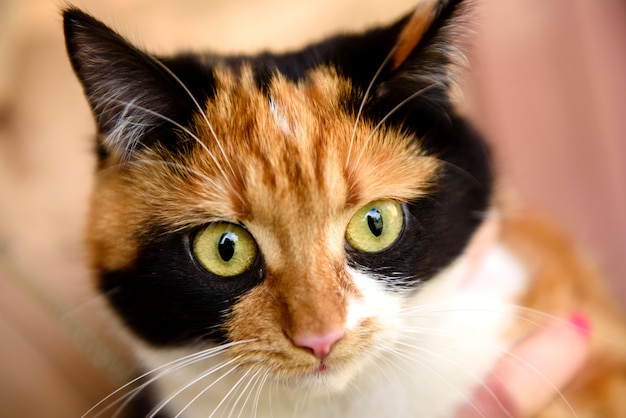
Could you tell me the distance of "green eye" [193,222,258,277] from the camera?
844 mm

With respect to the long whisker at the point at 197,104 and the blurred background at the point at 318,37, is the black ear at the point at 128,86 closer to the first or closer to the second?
the long whisker at the point at 197,104

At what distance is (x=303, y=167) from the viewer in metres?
0.84

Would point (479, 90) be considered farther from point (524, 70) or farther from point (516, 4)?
point (516, 4)

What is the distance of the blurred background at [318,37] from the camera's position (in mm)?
1492

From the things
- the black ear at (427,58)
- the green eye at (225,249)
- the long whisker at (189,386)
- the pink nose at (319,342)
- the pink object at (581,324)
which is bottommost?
the long whisker at (189,386)

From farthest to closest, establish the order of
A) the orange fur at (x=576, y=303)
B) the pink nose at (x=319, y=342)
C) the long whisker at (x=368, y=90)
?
1. the orange fur at (x=576, y=303)
2. the long whisker at (x=368, y=90)
3. the pink nose at (x=319, y=342)

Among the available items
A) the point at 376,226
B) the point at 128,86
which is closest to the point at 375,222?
the point at 376,226

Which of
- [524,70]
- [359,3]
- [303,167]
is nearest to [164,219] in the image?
[303,167]

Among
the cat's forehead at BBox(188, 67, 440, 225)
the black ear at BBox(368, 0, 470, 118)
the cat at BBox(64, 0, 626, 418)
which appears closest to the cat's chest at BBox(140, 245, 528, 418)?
the cat at BBox(64, 0, 626, 418)

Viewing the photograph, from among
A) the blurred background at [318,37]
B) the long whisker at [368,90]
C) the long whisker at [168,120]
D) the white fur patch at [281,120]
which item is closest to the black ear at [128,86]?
the long whisker at [168,120]

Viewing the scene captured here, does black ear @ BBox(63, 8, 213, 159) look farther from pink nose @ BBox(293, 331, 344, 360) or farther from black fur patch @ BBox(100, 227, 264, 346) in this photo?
pink nose @ BBox(293, 331, 344, 360)

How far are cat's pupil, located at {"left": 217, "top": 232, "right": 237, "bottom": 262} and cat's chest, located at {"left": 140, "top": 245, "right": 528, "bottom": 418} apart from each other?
19 cm

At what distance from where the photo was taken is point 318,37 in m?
1.43

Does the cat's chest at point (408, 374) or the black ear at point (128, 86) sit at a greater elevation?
the black ear at point (128, 86)
